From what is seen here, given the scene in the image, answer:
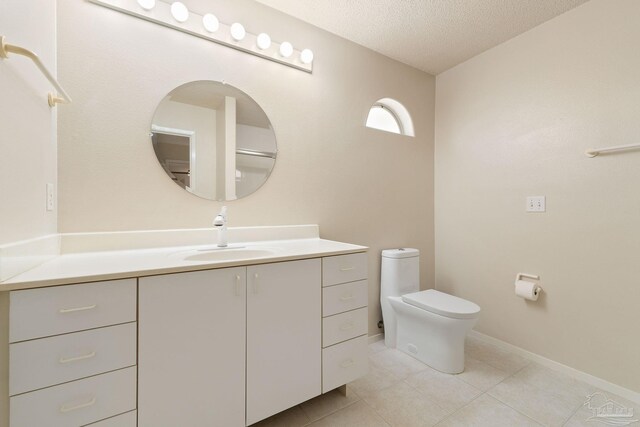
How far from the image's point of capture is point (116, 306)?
84 cm

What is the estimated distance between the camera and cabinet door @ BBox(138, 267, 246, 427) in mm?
893

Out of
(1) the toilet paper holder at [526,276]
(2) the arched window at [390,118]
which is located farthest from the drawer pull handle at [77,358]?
(1) the toilet paper holder at [526,276]

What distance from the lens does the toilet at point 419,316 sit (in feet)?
5.29

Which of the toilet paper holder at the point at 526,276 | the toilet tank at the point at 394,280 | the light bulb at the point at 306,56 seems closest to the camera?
the light bulb at the point at 306,56

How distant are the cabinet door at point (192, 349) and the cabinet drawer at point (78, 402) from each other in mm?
47

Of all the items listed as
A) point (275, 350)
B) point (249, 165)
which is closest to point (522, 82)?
point (249, 165)

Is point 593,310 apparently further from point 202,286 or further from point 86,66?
point 86,66

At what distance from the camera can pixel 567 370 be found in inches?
65.2

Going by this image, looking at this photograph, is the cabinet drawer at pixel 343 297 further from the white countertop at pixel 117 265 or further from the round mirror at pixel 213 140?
the round mirror at pixel 213 140

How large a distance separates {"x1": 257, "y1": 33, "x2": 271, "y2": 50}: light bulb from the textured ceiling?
0.74 feet

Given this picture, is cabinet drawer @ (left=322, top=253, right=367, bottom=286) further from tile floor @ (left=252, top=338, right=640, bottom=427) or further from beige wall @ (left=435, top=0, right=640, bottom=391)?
beige wall @ (left=435, top=0, right=640, bottom=391)

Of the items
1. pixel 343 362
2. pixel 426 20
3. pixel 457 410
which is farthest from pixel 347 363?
pixel 426 20

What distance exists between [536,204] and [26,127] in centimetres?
268

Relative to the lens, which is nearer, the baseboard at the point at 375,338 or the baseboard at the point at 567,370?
the baseboard at the point at 567,370
